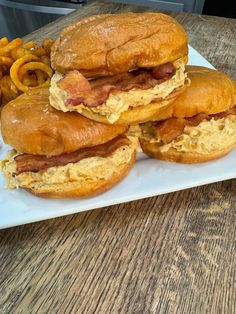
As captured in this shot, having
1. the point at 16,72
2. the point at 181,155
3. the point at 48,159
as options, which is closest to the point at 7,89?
the point at 16,72

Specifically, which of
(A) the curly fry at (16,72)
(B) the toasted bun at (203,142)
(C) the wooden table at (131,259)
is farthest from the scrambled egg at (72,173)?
(A) the curly fry at (16,72)

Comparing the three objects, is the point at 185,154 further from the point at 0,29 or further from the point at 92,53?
the point at 0,29

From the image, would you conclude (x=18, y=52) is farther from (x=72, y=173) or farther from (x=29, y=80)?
(x=72, y=173)

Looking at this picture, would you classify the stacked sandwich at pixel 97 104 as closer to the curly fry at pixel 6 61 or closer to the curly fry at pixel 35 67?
the curly fry at pixel 35 67

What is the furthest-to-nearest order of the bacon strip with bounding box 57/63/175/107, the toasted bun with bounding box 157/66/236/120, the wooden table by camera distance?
the toasted bun with bounding box 157/66/236/120 → the bacon strip with bounding box 57/63/175/107 → the wooden table

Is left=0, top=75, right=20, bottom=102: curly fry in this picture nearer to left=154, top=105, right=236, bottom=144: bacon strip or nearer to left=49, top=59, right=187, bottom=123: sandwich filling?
left=49, top=59, right=187, bottom=123: sandwich filling

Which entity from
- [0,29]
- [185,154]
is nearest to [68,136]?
[185,154]

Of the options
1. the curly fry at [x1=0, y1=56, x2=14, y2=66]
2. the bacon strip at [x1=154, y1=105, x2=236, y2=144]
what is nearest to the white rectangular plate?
the bacon strip at [x1=154, y1=105, x2=236, y2=144]
